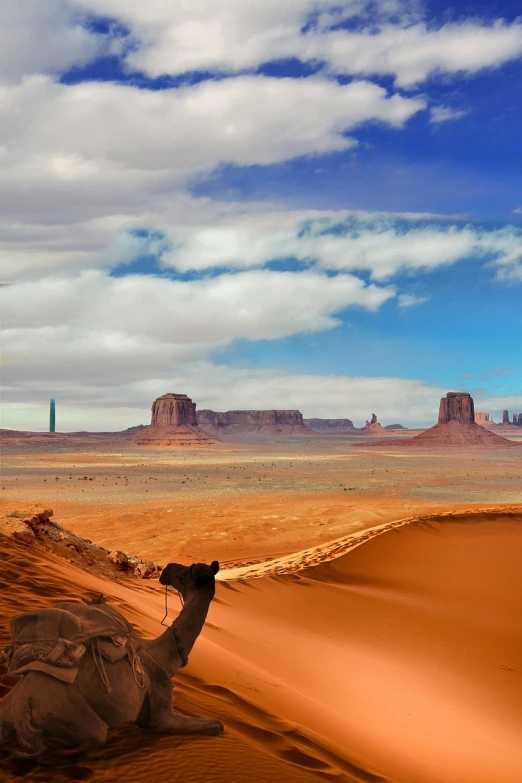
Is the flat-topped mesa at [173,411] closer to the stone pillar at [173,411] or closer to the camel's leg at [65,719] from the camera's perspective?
the stone pillar at [173,411]

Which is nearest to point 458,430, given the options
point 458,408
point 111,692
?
point 458,408

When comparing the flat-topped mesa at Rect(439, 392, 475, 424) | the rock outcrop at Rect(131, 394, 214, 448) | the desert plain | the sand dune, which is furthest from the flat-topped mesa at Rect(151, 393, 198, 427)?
the sand dune

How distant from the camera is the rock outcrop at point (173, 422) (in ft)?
507

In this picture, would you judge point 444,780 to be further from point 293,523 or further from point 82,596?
point 293,523

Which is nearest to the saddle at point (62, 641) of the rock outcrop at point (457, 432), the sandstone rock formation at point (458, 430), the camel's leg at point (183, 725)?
the camel's leg at point (183, 725)

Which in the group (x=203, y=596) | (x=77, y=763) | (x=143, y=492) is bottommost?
(x=143, y=492)

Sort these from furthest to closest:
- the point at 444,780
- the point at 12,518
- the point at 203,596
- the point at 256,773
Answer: the point at 12,518, the point at 444,780, the point at 203,596, the point at 256,773

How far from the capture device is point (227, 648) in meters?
7.77

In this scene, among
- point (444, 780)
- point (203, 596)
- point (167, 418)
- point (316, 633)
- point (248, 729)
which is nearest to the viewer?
point (203, 596)

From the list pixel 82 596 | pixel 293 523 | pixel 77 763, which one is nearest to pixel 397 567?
pixel 293 523

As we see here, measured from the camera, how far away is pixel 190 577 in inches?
165

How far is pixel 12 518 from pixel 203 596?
9379 mm

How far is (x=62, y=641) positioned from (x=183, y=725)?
1.06m

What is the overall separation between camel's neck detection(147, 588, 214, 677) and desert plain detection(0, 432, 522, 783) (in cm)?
46
